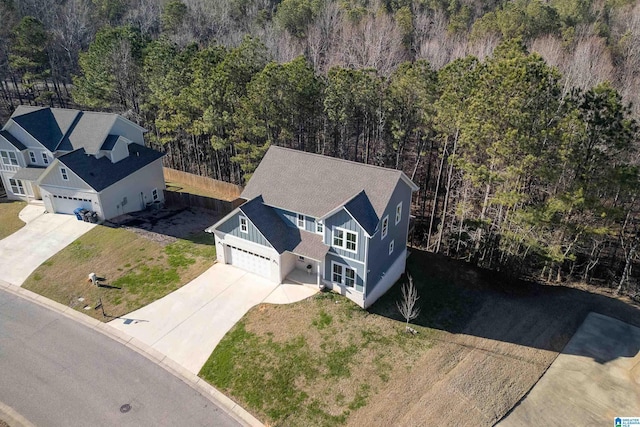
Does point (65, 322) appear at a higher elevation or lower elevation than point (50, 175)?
lower

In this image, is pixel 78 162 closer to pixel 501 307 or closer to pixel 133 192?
pixel 133 192

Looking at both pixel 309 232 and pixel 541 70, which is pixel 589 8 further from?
pixel 309 232

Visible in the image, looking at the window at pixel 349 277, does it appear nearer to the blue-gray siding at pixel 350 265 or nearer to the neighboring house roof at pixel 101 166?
the blue-gray siding at pixel 350 265

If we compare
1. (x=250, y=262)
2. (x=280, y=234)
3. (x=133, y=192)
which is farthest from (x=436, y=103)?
(x=133, y=192)

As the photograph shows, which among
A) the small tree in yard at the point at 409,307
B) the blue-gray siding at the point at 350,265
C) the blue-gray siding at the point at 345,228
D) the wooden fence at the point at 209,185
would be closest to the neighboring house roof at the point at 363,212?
the blue-gray siding at the point at 345,228

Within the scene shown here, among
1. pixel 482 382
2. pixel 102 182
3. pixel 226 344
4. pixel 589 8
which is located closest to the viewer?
pixel 482 382

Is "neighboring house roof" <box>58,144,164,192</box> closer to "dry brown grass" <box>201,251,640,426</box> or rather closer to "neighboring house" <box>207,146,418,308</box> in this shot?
"neighboring house" <box>207,146,418,308</box>

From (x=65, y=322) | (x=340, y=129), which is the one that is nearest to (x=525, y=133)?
(x=340, y=129)

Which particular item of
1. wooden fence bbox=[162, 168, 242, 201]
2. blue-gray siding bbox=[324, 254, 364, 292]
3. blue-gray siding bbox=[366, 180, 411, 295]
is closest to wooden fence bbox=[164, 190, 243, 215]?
wooden fence bbox=[162, 168, 242, 201]
